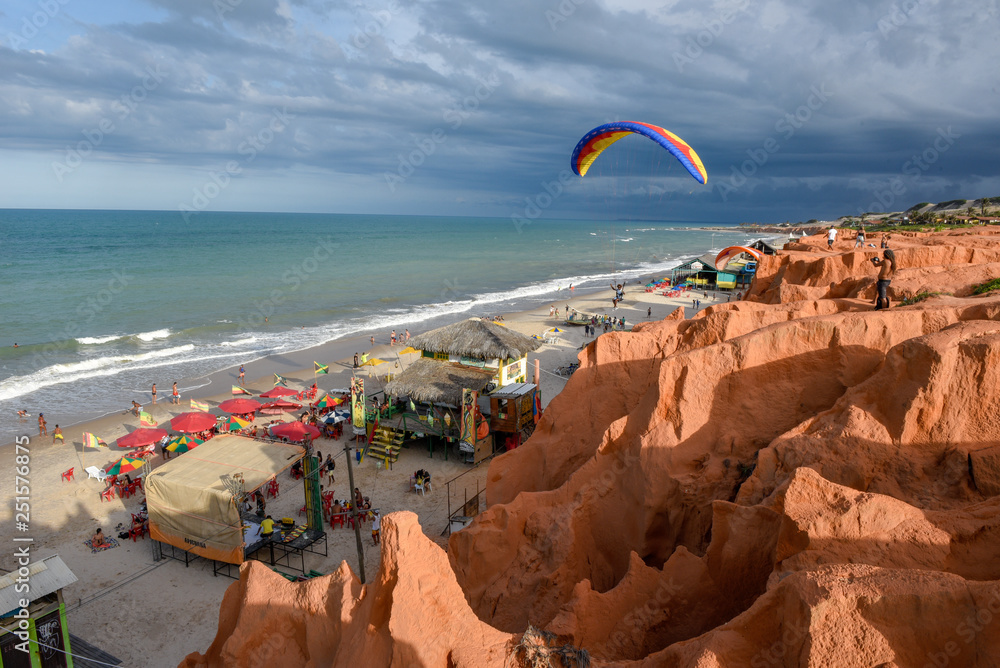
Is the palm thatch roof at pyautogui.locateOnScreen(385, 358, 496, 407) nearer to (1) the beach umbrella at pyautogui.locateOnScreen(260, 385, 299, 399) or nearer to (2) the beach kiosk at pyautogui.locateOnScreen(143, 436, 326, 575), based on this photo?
(1) the beach umbrella at pyautogui.locateOnScreen(260, 385, 299, 399)

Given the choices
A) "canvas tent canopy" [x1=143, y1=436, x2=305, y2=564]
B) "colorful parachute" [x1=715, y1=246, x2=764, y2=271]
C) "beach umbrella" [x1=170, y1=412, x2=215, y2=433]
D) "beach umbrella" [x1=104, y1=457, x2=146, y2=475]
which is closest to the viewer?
"canvas tent canopy" [x1=143, y1=436, x2=305, y2=564]

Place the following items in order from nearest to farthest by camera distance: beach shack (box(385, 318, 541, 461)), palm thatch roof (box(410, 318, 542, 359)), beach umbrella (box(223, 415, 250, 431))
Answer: beach shack (box(385, 318, 541, 461)) < palm thatch roof (box(410, 318, 542, 359)) < beach umbrella (box(223, 415, 250, 431))

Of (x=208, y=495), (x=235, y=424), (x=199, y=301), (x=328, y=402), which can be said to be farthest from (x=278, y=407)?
(x=199, y=301)

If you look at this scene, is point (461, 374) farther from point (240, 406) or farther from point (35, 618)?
point (35, 618)

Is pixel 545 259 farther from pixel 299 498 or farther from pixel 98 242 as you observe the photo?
pixel 299 498

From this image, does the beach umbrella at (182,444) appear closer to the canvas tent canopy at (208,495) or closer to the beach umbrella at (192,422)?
the beach umbrella at (192,422)

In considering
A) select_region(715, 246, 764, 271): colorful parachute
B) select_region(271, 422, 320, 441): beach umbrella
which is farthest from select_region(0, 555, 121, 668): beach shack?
select_region(715, 246, 764, 271): colorful parachute
